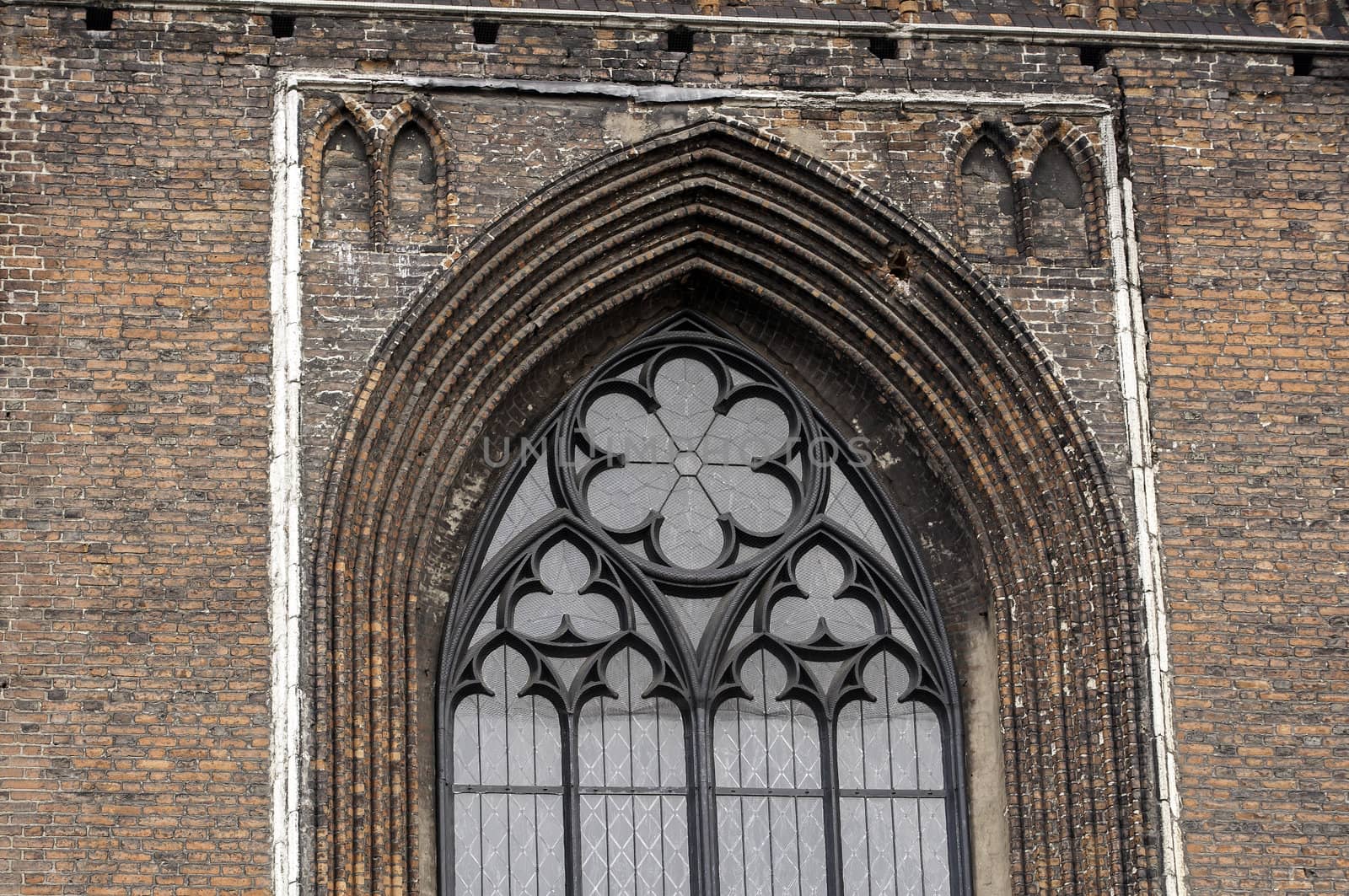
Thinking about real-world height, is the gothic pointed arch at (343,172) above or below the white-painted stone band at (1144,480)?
above

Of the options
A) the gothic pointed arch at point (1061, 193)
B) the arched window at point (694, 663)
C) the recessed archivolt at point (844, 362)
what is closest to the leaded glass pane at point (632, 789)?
the arched window at point (694, 663)

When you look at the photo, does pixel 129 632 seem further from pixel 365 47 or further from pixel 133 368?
pixel 365 47

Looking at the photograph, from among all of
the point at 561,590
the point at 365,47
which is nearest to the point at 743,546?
the point at 561,590

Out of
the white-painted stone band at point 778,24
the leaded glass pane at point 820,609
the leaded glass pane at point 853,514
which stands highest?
the white-painted stone band at point 778,24

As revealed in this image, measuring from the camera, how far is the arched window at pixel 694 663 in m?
16.9

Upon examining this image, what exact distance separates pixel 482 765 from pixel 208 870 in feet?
5.78

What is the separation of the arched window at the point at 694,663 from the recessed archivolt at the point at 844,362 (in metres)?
0.42

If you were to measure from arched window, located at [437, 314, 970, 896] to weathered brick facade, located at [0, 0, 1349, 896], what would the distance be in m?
→ 0.20

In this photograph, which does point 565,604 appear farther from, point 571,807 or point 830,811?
point 830,811

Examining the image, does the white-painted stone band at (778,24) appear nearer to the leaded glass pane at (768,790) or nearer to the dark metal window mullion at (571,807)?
the leaded glass pane at (768,790)

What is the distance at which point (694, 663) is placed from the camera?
Result: 1720cm

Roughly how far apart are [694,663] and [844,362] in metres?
1.89

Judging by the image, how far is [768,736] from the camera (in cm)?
1719

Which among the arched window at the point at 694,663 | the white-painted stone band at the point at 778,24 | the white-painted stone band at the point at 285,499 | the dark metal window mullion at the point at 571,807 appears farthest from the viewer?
the white-painted stone band at the point at 778,24
